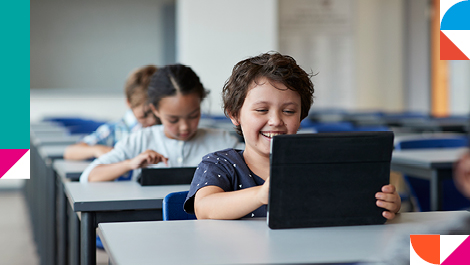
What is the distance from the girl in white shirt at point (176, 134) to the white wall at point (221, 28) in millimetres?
4425

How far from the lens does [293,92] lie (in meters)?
1.27

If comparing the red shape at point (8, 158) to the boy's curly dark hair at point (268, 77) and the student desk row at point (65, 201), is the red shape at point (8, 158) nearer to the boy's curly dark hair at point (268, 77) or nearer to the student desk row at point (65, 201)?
the student desk row at point (65, 201)

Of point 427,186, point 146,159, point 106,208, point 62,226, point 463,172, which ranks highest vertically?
point 463,172

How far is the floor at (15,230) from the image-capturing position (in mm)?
3270

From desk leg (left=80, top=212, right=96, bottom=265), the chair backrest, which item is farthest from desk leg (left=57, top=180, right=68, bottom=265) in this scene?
the chair backrest

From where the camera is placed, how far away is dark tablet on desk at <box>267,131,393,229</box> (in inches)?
39.4

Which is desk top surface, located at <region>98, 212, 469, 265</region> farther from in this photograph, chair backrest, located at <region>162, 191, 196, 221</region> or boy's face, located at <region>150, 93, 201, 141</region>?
boy's face, located at <region>150, 93, 201, 141</region>

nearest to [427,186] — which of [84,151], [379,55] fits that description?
[84,151]

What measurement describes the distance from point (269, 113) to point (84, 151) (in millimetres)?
1461

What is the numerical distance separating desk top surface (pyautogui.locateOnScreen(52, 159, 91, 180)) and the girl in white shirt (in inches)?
5.3

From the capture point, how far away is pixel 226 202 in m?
1.14

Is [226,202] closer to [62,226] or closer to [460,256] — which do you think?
[460,256]

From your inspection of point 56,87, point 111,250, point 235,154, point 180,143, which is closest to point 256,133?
point 235,154

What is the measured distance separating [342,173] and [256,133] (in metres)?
0.29
